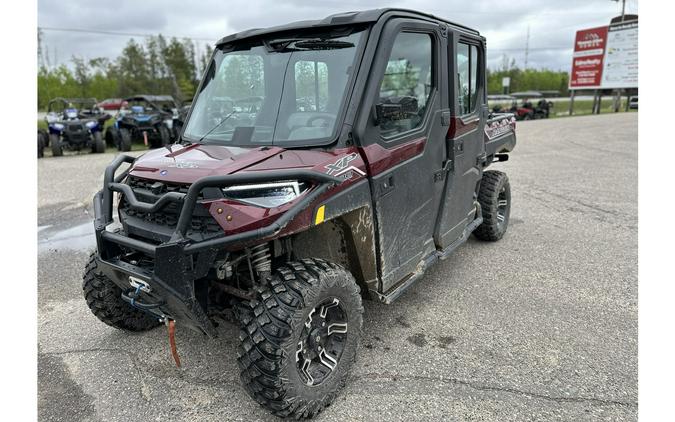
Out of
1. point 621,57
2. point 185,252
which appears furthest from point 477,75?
point 621,57

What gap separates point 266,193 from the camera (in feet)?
8.03

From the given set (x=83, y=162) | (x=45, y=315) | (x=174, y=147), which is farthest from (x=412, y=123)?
(x=83, y=162)

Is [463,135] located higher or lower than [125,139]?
lower

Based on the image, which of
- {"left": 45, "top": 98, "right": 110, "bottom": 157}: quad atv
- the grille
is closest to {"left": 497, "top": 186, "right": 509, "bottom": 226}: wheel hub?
the grille

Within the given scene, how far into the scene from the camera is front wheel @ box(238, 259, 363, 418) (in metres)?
2.43

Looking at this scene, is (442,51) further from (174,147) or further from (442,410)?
(442,410)

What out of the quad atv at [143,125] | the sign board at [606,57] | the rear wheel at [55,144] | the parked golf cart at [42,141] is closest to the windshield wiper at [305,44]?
the quad atv at [143,125]

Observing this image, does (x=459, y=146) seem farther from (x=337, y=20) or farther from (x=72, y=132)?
(x=72, y=132)

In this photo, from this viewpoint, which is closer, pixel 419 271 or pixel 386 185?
pixel 386 185

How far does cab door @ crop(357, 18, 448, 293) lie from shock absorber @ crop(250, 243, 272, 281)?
30.7 inches

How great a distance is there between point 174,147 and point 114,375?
1622 millimetres

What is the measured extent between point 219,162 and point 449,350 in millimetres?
2084

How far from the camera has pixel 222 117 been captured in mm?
3359

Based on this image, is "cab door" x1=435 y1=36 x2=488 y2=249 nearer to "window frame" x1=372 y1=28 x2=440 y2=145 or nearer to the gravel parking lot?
"window frame" x1=372 y1=28 x2=440 y2=145
